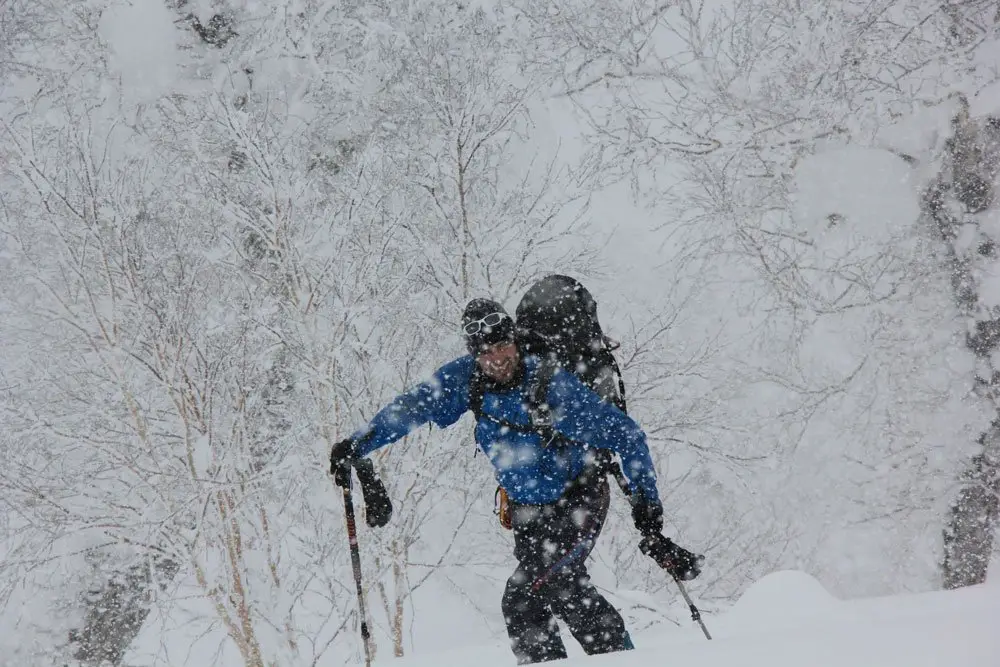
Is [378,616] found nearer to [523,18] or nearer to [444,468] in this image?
[444,468]

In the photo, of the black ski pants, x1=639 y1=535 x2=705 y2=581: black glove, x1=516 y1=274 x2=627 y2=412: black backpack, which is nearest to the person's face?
x1=516 y1=274 x2=627 y2=412: black backpack

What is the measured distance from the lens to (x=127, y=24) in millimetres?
11711

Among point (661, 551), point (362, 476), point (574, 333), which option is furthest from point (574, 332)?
point (362, 476)

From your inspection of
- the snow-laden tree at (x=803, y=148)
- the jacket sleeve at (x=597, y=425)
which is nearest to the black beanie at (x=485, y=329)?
the jacket sleeve at (x=597, y=425)

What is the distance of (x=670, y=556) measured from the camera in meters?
2.84

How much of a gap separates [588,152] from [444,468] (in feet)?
13.6

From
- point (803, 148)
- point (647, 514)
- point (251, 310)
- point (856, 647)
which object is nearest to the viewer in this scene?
point (856, 647)

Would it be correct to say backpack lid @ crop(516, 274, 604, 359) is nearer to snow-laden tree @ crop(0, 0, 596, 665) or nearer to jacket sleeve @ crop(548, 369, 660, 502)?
jacket sleeve @ crop(548, 369, 660, 502)

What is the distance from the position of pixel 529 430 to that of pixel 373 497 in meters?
0.80

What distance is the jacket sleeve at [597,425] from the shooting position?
2.84 m

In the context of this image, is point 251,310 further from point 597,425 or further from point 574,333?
point 597,425

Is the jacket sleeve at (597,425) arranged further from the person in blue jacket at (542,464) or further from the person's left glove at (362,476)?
the person's left glove at (362,476)

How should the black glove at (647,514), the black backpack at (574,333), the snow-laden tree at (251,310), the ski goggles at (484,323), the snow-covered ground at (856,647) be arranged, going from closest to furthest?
1. the snow-covered ground at (856,647)
2. the ski goggles at (484,323)
3. the black glove at (647,514)
4. the black backpack at (574,333)
5. the snow-laden tree at (251,310)

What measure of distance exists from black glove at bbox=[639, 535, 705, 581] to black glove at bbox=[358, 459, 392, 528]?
111 cm
